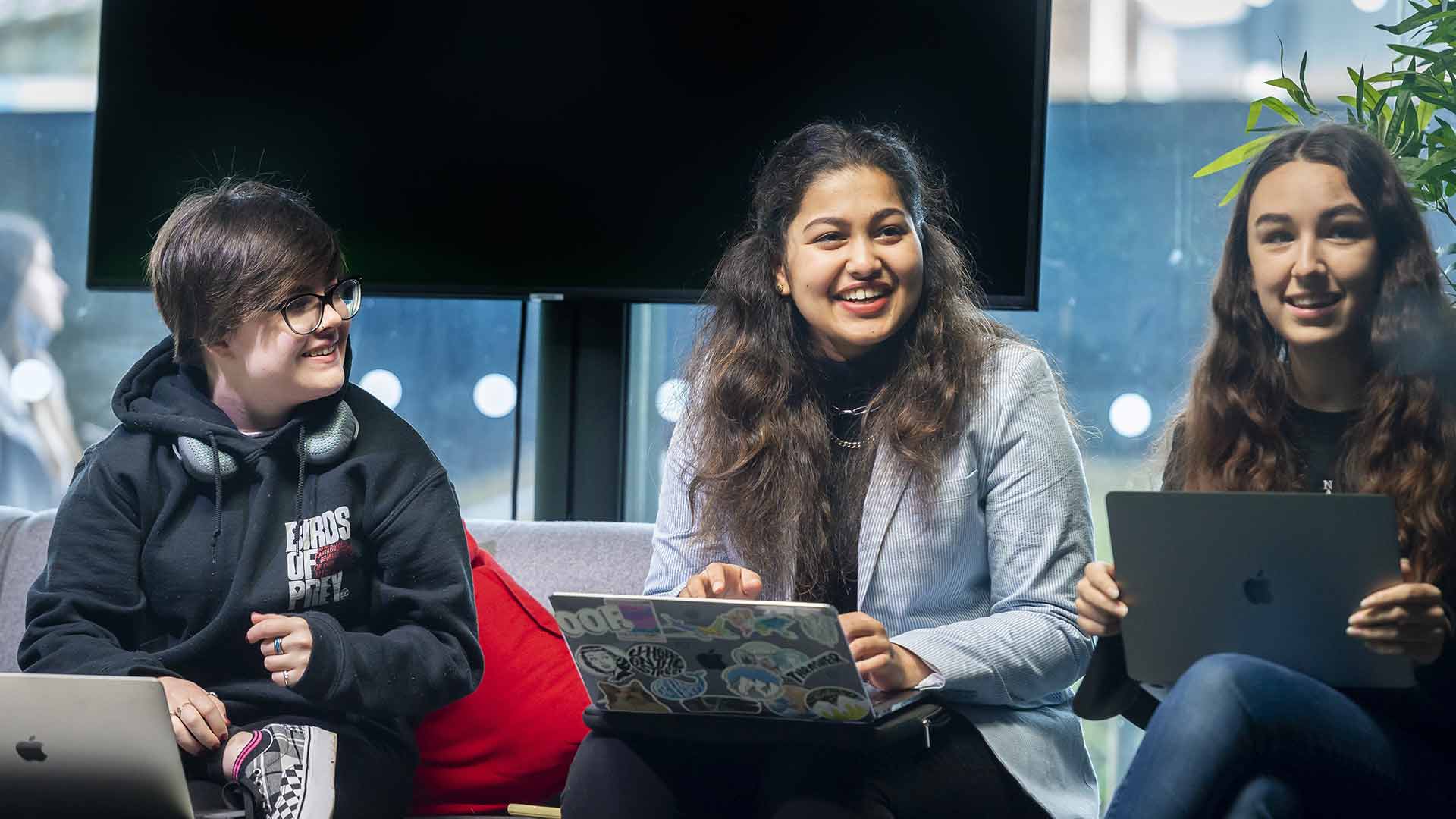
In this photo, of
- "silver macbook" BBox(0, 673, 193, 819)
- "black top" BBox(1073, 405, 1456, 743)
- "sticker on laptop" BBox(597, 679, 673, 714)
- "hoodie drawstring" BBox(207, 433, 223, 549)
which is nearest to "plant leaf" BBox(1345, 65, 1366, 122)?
"black top" BBox(1073, 405, 1456, 743)

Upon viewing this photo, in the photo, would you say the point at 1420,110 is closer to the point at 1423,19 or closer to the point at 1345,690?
the point at 1423,19

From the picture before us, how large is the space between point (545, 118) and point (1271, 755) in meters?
1.59

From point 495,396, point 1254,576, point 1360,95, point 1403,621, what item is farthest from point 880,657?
point 495,396

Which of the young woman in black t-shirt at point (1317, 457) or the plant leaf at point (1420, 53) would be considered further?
the plant leaf at point (1420, 53)

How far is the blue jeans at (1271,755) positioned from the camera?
132 cm

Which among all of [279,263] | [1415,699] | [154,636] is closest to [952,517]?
[1415,699]

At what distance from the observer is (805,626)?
1.28m

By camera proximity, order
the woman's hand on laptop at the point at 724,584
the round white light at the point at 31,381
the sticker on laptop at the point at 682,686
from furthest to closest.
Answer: the round white light at the point at 31,381 → the woman's hand on laptop at the point at 724,584 → the sticker on laptop at the point at 682,686

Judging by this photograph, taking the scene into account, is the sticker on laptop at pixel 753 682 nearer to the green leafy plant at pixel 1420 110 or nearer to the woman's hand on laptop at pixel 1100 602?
the woman's hand on laptop at pixel 1100 602

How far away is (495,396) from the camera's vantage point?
2844 millimetres

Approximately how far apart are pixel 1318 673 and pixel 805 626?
532 millimetres

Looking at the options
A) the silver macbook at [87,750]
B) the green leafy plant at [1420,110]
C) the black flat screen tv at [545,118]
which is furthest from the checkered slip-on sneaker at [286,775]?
the green leafy plant at [1420,110]

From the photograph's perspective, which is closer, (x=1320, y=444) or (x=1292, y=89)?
(x=1320, y=444)

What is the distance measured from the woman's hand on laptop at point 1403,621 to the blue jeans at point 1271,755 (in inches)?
3.1
